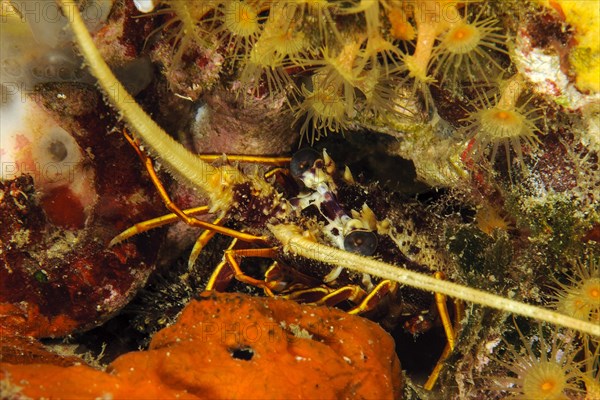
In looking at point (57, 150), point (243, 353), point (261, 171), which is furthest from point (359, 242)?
point (57, 150)

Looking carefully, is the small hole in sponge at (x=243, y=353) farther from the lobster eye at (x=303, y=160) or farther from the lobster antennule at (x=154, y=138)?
the lobster eye at (x=303, y=160)

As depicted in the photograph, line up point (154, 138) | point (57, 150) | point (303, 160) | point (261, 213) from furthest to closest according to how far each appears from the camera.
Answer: point (303, 160) < point (261, 213) < point (57, 150) < point (154, 138)

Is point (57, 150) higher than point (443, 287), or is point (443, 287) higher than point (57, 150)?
point (57, 150)

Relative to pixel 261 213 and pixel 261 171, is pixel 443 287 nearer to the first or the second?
pixel 261 213

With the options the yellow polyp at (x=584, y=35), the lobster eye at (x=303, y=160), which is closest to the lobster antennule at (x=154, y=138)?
the lobster eye at (x=303, y=160)

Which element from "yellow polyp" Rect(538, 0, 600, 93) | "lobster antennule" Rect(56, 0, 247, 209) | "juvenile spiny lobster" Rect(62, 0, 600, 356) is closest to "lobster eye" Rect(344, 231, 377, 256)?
"juvenile spiny lobster" Rect(62, 0, 600, 356)

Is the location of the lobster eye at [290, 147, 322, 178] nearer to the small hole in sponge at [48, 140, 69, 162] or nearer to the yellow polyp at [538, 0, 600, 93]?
the small hole in sponge at [48, 140, 69, 162]
